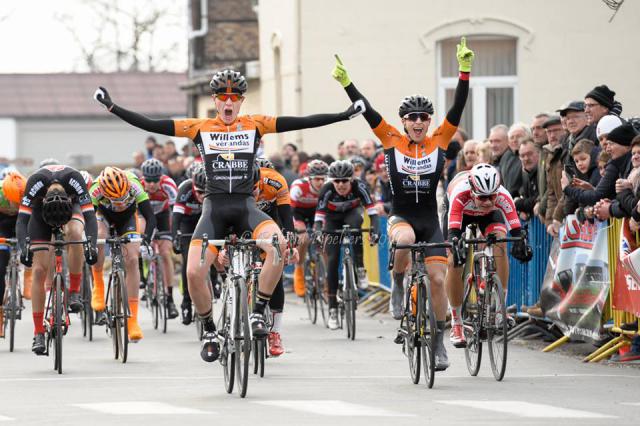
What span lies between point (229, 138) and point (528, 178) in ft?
16.2

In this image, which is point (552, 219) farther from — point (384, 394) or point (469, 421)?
point (469, 421)

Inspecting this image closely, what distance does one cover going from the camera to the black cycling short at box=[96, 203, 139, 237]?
1688 cm

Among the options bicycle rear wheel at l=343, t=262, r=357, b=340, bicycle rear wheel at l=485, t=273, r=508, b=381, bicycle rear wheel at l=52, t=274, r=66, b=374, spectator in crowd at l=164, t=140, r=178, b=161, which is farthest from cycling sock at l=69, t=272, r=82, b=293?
spectator in crowd at l=164, t=140, r=178, b=161

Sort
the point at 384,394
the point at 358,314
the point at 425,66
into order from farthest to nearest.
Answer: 1. the point at 425,66
2. the point at 358,314
3. the point at 384,394

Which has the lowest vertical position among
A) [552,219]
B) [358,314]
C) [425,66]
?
[358,314]

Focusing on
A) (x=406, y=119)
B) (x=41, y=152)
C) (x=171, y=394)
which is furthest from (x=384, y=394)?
(x=41, y=152)

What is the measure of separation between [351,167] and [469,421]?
9.02 m

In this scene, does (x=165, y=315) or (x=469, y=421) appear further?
(x=165, y=315)

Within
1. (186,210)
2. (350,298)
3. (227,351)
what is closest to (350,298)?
(350,298)

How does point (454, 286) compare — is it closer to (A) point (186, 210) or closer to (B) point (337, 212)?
(A) point (186, 210)

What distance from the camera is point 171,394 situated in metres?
12.0

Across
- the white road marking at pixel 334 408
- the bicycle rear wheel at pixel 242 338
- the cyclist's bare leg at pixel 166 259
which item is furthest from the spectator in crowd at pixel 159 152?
the white road marking at pixel 334 408

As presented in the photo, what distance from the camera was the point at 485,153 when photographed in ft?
58.5

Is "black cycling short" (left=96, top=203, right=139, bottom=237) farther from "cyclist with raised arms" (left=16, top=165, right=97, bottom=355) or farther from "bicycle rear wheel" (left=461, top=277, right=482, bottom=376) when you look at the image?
"bicycle rear wheel" (left=461, top=277, right=482, bottom=376)
